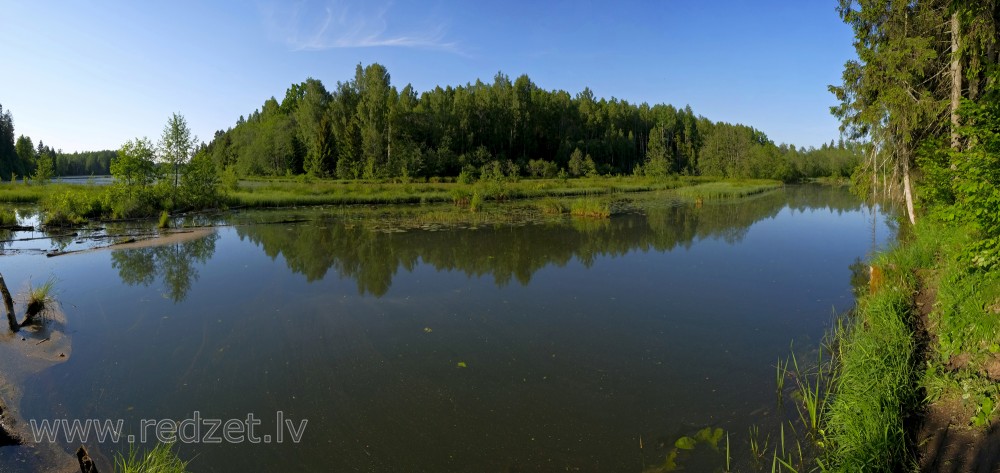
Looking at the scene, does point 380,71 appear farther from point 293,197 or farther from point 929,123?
point 929,123

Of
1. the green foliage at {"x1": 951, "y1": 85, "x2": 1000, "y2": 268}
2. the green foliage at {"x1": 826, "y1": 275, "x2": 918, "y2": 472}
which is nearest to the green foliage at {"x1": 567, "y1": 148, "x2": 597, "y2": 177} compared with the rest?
the green foliage at {"x1": 826, "y1": 275, "x2": 918, "y2": 472}

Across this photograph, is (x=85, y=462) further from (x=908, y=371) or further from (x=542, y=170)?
(x=542, y=170)

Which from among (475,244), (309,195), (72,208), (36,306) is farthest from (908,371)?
(309,195)

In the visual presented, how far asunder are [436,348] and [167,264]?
10.9 m

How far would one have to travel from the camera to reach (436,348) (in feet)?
24.6

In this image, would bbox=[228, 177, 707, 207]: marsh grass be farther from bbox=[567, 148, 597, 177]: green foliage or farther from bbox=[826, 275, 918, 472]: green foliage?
bbox=[826, 275, 918, 472]: green foliage

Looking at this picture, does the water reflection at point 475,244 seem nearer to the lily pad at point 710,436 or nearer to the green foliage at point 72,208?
the lily pad at point 710,436

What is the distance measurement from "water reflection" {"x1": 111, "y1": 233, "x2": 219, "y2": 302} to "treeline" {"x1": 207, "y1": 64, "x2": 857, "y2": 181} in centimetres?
3221

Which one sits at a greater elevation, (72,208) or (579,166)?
(579,166)

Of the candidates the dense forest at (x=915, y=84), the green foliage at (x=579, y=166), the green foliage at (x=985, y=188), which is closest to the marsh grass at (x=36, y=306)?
the green foliage at (x=985, y=188)

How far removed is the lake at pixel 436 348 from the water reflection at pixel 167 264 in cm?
12

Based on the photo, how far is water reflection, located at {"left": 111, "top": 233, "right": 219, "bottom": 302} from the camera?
1178cm

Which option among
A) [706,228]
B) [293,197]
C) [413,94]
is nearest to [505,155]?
[413,94]

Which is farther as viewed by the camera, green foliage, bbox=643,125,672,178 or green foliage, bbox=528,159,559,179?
green foliage, bbox=643,125,672,178
